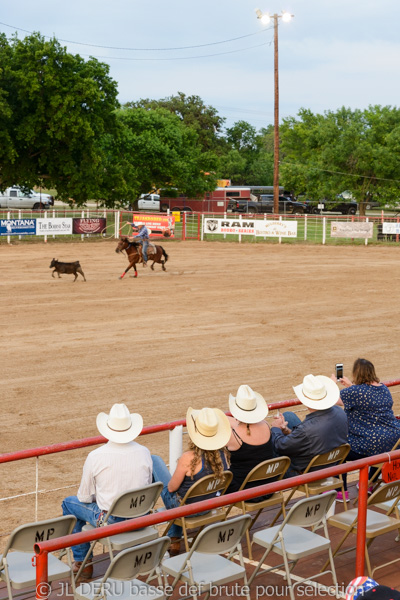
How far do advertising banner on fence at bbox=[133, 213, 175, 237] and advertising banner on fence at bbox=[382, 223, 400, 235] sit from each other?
11315 millimetres

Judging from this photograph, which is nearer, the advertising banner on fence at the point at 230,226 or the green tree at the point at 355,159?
the advertising banner on fence at the point at 230,226

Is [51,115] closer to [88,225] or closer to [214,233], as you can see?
[88,225]

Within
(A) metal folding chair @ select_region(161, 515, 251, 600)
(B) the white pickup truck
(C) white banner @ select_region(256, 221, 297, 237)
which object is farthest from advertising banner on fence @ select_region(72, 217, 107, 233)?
(A) metal folding chair @ select_region(161, 515, 251, 600)

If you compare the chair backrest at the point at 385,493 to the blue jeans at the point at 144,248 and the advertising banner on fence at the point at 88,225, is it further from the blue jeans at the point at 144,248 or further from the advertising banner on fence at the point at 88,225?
the advertising banner on fence at the point at 88,225

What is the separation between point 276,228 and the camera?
40.7 meters

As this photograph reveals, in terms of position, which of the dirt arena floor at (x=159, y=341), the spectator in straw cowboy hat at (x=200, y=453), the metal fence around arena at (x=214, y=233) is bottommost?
the dirt arena floor at (x=159, y=341)

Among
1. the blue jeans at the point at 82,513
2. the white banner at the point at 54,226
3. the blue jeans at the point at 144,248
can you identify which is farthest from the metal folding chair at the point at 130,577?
the white banner at the point at 54,226

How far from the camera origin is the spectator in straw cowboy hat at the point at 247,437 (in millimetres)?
6168

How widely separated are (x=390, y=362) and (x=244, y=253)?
838 inches

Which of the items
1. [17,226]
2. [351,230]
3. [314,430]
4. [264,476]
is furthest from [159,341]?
[351,230]

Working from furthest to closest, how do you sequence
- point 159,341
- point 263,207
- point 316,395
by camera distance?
point 263,207 < point 159,341 < point 316,395

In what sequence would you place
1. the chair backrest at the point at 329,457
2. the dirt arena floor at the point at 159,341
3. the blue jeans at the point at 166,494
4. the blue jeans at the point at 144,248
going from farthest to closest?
the blue jeans at the point at 144,248, the dirt arena floor at the point at 159,341, the chair backrest at the point at 329,457, the blue jeans at the point at 166,494

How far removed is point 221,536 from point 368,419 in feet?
9.53

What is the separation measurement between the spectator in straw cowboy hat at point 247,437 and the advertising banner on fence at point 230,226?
114ft
